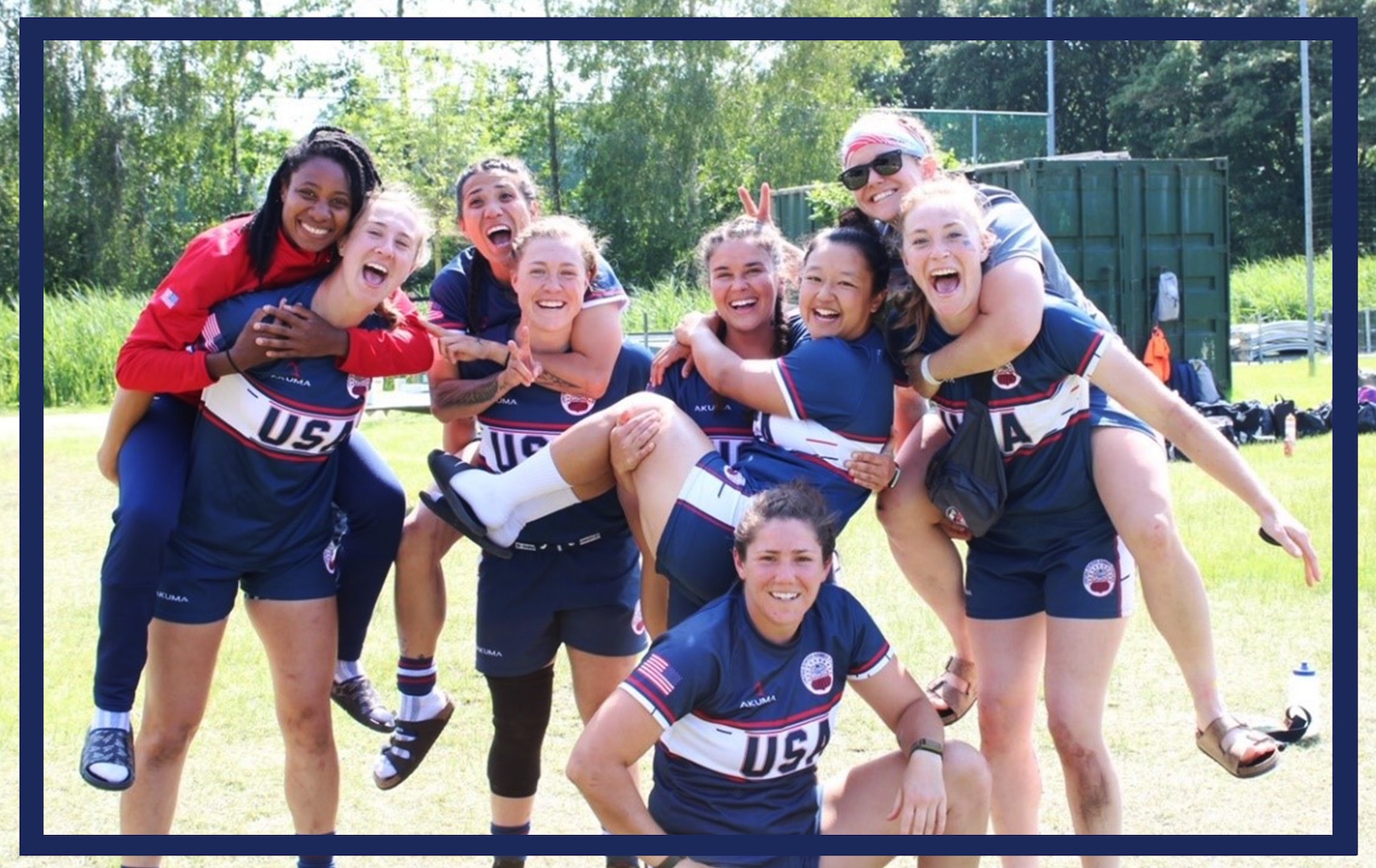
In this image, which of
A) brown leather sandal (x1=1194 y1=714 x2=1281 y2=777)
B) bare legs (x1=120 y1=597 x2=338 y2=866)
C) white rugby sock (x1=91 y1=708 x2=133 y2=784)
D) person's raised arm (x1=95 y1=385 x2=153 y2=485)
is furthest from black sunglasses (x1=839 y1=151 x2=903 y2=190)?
white rugby sock (x1=91 y1=708 x2=133 y2=784)

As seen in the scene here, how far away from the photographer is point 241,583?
3.71m

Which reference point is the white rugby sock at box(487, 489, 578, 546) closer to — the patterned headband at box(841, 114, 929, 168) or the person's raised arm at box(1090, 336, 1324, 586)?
the patterned headband at box(841, 114, 929, 168)

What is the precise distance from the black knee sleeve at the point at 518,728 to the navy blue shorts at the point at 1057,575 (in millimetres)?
1228

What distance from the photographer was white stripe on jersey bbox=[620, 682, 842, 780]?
324cm

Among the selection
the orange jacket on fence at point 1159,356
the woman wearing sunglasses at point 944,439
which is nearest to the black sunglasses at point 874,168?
the woman wearing sunglasses at point 944,439

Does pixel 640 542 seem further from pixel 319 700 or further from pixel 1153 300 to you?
pixel 1153 300

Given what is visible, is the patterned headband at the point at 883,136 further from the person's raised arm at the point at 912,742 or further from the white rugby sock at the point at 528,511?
the person's raised arm at the point at 912,742

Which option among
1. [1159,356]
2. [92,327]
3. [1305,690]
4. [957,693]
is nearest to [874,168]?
[957,693]

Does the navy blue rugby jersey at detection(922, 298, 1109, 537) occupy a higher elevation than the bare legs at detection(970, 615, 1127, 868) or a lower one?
higher

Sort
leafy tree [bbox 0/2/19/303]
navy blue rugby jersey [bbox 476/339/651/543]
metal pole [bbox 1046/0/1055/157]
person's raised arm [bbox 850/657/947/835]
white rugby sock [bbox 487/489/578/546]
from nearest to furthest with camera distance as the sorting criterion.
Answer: person's raised arm [bbox 850/657/947/835]
white rugby sock [bbox 487/489/578/546]
navy blue rugby jersey [bbox 476/339/651/543]
metal pole [bbox 1046/0/1055/157]
leafy tree [bbox 0/2/19/303]

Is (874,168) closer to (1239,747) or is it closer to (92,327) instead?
(1239,747)

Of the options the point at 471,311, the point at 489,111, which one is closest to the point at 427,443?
the point at 489,111

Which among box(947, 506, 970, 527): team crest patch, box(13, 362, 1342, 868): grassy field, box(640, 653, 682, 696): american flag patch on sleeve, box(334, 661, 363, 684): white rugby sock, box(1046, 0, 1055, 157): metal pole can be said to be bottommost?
box(13, 362, 1342, 868): grassy field

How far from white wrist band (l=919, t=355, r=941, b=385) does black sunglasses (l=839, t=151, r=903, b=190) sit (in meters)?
0.47
